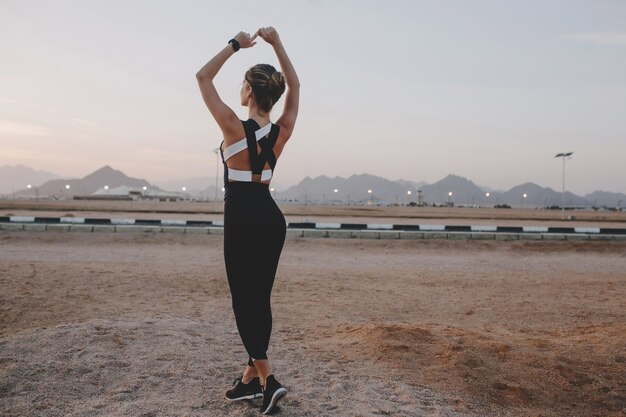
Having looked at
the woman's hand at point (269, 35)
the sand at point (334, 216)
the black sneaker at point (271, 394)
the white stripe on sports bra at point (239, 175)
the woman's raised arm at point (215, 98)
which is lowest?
the black sneaker at point (271, 394)

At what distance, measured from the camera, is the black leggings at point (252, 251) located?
2.59 metres

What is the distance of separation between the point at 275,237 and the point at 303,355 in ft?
5.66

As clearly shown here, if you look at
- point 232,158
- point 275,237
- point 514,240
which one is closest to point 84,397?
point 275,237

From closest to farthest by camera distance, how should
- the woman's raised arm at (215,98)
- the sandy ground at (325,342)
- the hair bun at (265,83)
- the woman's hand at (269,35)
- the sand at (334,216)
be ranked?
the woman's raised arm at (215,98), the hair bun at (265,83), the woman's hand at (269,35), the sandy ground at (325,342), the sand at (334,216)

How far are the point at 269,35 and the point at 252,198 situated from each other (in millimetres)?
1072

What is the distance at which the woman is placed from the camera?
2551 mm

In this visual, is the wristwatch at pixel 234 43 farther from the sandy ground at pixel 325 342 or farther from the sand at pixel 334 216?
the sand at pixel 334 216

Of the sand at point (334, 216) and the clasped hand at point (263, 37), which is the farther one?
the sand at point (334, 216)

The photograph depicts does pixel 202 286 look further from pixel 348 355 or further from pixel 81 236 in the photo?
pixel 81 236

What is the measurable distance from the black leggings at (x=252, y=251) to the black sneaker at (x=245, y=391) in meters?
0.35

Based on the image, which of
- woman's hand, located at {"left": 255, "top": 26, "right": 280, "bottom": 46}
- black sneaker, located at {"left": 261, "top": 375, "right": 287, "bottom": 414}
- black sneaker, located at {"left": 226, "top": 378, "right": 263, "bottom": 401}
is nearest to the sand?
black sneaker, located at {"left": 226, "top": 378, "right": 263, "bottom": 401}

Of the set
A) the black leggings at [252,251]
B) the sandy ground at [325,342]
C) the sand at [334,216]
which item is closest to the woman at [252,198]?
the black leggings at [252,251]

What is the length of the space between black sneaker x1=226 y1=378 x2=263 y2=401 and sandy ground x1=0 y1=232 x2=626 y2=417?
6 cm

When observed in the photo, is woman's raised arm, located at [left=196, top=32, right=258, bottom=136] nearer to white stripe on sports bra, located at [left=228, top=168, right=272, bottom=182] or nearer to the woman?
the woman
